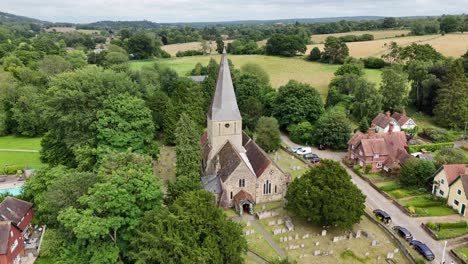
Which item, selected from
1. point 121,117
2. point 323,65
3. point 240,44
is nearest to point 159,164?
point 121,117

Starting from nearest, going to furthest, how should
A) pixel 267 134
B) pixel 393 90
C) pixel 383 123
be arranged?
pixel 267 134 < pixel 383 123 < pixel 393 90

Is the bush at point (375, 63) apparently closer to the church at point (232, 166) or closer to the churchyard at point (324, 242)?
the church at point (232, 166)

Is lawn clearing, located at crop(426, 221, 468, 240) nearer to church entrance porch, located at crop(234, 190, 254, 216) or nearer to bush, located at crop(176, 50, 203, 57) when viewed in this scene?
church entrance porch, located at crop(234, 190, 254, 216)

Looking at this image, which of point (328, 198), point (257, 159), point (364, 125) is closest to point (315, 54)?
point (364, 125)

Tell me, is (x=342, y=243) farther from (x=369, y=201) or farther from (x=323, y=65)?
Result: (x=323, y=65)

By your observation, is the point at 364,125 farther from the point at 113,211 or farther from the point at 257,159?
the point at 113,211

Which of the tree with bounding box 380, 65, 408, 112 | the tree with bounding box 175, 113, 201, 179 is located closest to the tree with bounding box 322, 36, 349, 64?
the tree with bounding box 380, 65, 408, 112
